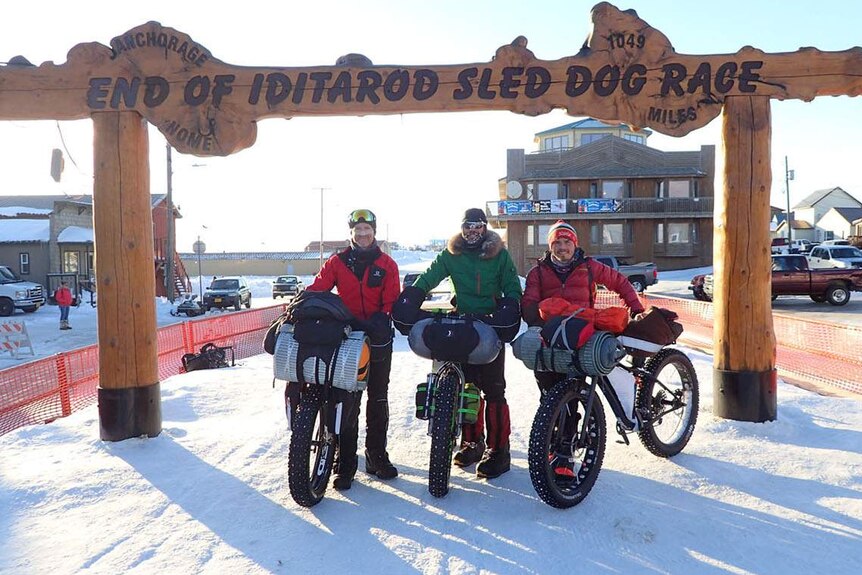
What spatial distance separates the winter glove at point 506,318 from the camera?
13.2 ft

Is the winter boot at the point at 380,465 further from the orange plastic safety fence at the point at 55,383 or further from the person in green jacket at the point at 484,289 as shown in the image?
the orange plastic safety fence at the point at 55,383

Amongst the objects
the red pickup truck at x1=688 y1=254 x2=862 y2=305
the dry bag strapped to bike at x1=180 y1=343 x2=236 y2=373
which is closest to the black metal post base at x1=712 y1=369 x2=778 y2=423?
the dry bag strapped to bike at x1=180 y1=343 x2=236 y2=373

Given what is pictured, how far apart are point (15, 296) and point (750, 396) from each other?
2942cm

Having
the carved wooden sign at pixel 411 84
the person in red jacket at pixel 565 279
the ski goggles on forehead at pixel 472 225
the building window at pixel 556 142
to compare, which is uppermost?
the building window at pixel 556 142

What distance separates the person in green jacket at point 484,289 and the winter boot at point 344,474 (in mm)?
753

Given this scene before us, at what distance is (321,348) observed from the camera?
3.79 m

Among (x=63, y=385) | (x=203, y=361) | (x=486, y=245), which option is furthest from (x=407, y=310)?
(x=203, y=361)

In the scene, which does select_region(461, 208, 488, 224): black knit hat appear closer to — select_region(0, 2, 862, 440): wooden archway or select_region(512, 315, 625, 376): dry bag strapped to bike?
select_region(512, 315, 625, 376): dry bag strapped to bike

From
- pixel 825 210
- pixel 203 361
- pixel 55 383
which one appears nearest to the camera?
pixel 55 383

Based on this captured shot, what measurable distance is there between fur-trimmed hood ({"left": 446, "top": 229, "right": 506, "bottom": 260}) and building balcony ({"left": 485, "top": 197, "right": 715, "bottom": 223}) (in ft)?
119

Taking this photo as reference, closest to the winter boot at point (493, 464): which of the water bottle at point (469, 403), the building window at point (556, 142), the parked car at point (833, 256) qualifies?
the water bottle at point (469, 403)

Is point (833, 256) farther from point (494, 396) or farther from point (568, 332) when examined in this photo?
point (568, 332)

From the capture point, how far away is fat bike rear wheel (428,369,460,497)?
3.77m

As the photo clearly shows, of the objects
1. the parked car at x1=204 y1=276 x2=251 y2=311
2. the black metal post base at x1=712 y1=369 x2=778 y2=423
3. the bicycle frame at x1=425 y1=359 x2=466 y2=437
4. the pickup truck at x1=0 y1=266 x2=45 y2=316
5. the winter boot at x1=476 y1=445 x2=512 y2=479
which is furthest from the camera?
the parked car at x1=204 y1=276 x2=251 y2=311
